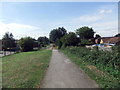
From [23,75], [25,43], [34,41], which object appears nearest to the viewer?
[23,75]

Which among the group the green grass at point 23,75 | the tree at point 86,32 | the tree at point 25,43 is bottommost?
the green grass at point 23,75

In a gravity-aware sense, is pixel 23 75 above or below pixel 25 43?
below

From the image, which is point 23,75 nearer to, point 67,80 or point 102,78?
point 67,80

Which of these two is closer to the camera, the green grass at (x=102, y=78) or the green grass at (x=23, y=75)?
the green grass at (x=102, y=78)

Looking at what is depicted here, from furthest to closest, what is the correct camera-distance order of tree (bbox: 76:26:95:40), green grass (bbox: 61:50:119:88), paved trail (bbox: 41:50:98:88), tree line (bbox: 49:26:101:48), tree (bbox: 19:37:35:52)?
tree (bbox: 76:26:95:40) < tree (bbox: 19:37:35:52) < tree line (bbox: 49:26:101:48) < paved trail (bbox: 41:50:98:88) < green grass (bbox: 61:50:119:88)

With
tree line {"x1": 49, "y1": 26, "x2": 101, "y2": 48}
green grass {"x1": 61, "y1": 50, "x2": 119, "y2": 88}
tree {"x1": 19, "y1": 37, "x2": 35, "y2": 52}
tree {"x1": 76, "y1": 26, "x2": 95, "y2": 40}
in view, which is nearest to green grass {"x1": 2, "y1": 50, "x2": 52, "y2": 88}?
green grass {"x1": 61, "y1": 50, "x2": 119, "y2": 88}

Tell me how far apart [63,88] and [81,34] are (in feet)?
214

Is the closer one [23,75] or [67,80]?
[67,80]

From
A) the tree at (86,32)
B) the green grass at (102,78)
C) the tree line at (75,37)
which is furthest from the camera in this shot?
the tree at (86,32)

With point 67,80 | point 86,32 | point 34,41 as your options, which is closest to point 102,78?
point 67,80

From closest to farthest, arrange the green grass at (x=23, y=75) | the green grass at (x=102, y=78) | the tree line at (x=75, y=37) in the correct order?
the green grass at (x=102, y=78), the green grass at (x=23, y=75), the tree line at (x=75, y=37)

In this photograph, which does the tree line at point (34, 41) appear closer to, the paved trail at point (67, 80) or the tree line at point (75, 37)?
the tree line at point (75, 37)

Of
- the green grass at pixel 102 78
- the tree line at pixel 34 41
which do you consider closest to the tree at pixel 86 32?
the tree line at pixel 34 41

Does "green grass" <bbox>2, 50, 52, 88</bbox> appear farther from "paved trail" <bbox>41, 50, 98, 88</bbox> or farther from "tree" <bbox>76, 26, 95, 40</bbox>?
"tree" <bbox>76, 26, 95, 40</bbox>
